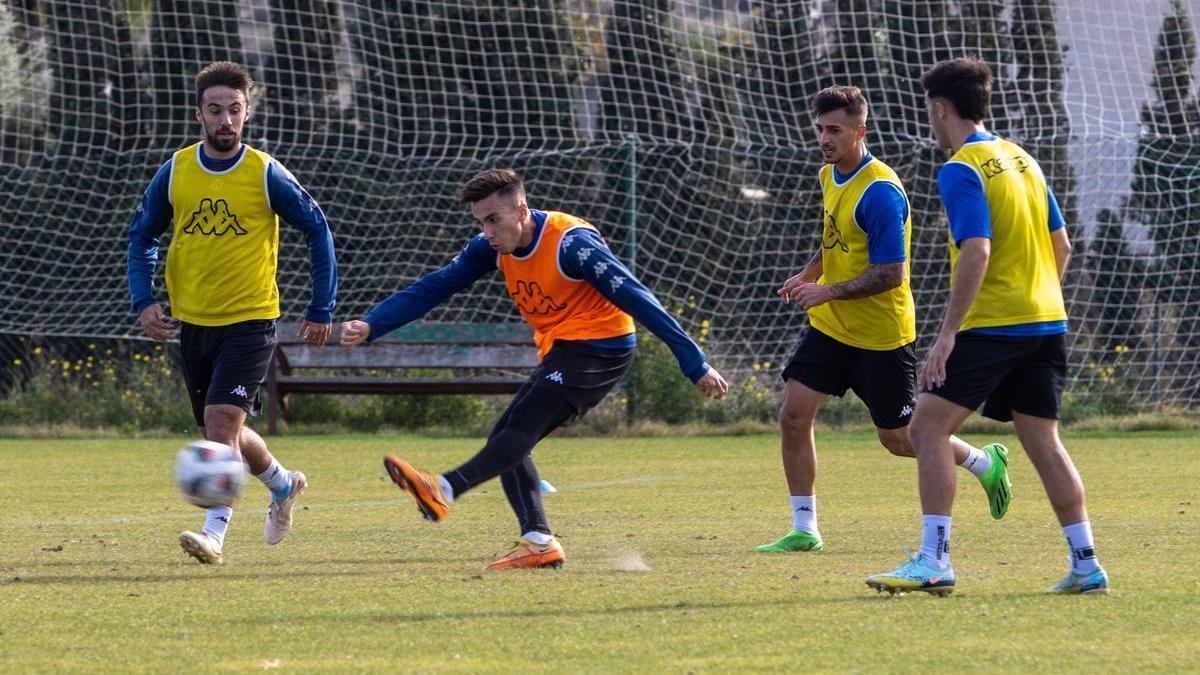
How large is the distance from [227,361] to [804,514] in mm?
2439

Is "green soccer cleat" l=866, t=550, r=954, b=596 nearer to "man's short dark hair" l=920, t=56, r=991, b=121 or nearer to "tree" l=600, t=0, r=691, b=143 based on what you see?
"man's short dark hair" l=920, t=56, r=991, b=121

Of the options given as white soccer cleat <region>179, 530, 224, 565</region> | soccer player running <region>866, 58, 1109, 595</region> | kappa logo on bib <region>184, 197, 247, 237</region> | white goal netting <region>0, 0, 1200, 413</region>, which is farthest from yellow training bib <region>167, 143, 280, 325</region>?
white goal netting <region>0, 0, 1200, 413</region>

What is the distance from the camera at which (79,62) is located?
17906 mm

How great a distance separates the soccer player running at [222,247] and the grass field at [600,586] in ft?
2.34

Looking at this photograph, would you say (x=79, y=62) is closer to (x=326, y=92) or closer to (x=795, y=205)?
(x=326, y=92)

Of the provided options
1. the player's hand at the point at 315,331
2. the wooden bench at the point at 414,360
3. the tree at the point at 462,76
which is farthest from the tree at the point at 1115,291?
the player's hand at the point at 315,331

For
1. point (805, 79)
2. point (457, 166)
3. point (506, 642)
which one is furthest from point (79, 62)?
point (506, 642)

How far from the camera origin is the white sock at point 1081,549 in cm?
536

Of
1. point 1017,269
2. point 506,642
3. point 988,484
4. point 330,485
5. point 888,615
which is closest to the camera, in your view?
point 506,642

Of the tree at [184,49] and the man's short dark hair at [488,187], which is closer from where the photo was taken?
the man's short dark hair at [488,187]

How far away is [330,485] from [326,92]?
8.40m

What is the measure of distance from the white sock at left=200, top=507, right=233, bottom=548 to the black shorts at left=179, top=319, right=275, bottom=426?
1.37 ft

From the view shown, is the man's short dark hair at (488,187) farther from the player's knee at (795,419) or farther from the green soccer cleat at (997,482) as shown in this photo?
the green soccer cleat at (997,482)

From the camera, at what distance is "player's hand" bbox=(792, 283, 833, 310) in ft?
20.6
